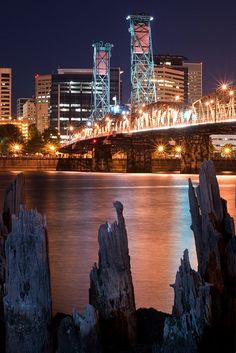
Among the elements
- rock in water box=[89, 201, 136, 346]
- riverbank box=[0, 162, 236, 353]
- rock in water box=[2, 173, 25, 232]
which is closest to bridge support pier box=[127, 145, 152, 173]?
rock in water box=[2, 173, 25, 232]

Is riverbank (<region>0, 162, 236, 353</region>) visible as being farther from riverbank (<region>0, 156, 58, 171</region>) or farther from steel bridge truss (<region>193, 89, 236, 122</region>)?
riverbank (<region>0, 156, 58, 171</region>)

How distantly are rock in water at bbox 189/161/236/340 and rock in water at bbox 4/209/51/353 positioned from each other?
2.22 m

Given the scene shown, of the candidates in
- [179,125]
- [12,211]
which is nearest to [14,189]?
[12,211]

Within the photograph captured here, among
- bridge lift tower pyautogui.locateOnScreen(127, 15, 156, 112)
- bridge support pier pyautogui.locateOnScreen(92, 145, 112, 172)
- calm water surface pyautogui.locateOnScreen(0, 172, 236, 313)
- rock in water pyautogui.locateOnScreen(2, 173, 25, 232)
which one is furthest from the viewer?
bridge support pier pyautogui.locateOnScreen(92, 145, 112, 172)

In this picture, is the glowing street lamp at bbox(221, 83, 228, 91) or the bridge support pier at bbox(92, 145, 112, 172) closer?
the glowing street lamp at bbox(221, 83, 228, 91)

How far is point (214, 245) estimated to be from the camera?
32.6 feet

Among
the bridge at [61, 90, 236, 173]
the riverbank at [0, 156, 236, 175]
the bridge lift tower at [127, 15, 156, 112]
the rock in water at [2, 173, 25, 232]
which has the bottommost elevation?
the riverbank at [0, 156, 236, 175]

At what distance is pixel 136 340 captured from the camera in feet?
31.9

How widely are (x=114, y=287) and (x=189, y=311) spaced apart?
3.42 feet

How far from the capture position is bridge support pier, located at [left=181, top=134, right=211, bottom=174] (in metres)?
124

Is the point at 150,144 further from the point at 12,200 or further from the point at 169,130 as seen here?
the point at 12,200

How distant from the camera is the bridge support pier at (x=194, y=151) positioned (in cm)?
12400

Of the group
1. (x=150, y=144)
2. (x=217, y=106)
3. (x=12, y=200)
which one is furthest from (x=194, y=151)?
(x=12, y=200)

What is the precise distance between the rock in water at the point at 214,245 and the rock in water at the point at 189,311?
0.66m
